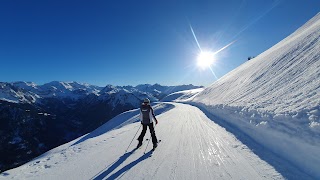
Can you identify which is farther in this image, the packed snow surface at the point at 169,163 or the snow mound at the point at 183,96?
the snow mound at the point at 183,96

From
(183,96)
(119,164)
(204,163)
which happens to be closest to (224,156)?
(204,163)

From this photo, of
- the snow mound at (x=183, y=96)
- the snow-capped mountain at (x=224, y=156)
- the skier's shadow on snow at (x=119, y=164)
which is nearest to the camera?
the snow-capped mountain at (x=224, y=156)

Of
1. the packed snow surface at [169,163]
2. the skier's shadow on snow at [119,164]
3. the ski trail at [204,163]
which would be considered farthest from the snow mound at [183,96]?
the skier's shadow on snow at [119,164]

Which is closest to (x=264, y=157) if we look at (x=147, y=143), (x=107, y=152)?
(x=147, y=143)

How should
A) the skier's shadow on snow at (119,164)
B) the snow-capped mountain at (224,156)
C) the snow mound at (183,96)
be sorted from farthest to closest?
the snow mound at (183,96), the skier's shadow on snow at (119,164), the snow-capped mountain at (224,156)

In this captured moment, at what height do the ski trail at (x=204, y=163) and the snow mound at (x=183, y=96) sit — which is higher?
the snow mound at (x=183, y=96)

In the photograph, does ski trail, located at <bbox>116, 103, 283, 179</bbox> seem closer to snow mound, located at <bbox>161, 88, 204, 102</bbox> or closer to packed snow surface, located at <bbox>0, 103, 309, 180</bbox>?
packed snow surface, located at <bbox>0, 103, 309, 180</bbox>

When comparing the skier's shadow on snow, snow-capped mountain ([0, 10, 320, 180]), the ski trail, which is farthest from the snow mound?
the skier's shadow on snow

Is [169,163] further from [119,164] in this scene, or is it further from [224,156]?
[224,156]

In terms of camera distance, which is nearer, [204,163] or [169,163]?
[204,163]

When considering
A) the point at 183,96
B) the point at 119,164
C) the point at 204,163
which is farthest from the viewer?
the point at 183,96

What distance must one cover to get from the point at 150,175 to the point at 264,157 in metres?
3.95

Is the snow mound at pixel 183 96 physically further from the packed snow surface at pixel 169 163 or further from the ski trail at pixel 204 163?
the ski trail at pixel 204 163

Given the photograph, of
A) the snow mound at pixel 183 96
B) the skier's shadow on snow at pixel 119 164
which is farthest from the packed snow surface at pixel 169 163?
the snow mound at pixel 183 96
